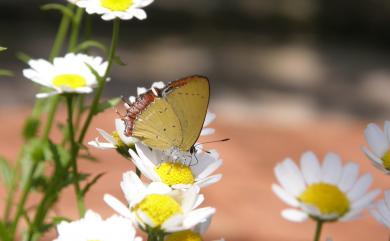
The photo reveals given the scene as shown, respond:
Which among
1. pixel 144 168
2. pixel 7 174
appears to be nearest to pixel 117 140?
pixel 144 168

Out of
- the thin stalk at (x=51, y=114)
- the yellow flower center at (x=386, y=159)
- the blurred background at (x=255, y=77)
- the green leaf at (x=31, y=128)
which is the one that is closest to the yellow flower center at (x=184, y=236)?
the yellow flower center at (x=386, y=159)

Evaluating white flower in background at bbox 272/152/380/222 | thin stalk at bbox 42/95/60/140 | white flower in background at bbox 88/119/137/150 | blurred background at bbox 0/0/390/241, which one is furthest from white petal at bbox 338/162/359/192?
blurred background at bbox 0/0/390/241

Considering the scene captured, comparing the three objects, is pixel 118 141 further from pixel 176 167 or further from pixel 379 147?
pixel 379 147

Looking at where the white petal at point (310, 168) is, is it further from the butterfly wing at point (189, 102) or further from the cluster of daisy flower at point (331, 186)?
the butterfly wing at point (189, 102)

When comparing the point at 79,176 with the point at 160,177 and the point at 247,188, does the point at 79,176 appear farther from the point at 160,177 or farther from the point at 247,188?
the point at 247,188

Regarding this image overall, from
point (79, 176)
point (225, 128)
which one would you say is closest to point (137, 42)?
point (225, 128)
